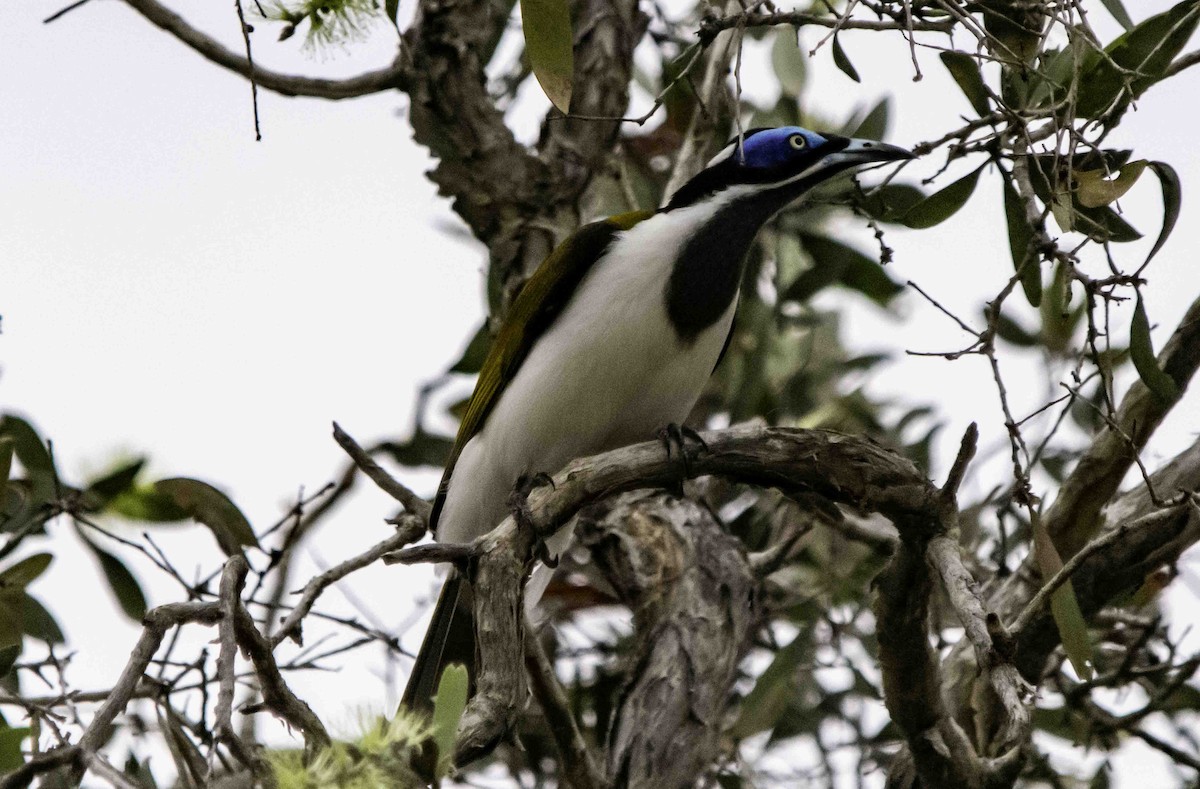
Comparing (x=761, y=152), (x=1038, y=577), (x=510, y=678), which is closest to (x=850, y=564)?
(x=1038, y=577)

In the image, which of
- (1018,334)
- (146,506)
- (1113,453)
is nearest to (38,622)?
(146,506)

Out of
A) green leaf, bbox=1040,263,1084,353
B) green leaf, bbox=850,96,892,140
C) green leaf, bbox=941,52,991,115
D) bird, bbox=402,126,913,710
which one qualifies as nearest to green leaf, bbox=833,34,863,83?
green leaf, bbox=941,52,991,115

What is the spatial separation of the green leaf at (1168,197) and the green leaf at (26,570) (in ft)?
8.10

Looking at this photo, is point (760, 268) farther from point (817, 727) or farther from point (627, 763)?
point (627, 763)

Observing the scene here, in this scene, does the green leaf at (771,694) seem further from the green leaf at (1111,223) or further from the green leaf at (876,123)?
the green leaf at (1111,223)

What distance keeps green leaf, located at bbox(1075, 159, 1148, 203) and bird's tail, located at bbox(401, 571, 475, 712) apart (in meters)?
1.75

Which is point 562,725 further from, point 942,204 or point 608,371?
point 942,204

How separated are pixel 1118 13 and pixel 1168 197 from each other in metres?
0.44

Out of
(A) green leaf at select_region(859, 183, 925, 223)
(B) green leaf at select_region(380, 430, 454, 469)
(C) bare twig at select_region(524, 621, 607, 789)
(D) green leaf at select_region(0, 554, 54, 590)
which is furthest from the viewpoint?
(B) green leaf at select_region(380, 430, 454, 469)

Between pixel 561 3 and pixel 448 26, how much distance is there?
5.62ft

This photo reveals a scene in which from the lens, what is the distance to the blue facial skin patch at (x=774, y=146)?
3684 millimetres

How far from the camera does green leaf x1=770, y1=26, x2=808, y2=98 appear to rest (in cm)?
477

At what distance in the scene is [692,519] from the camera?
4.07 m

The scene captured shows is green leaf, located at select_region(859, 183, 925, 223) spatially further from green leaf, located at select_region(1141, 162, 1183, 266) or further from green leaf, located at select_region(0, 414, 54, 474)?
green leaf, located at select_region(0, 414, 54, 474)
